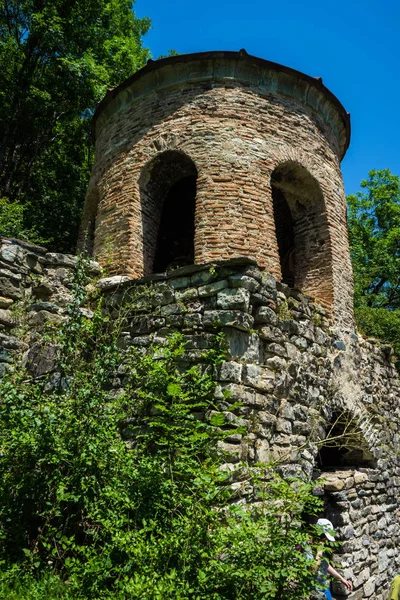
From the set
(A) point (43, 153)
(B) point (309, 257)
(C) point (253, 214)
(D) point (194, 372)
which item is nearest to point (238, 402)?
(D) point (194, 372)

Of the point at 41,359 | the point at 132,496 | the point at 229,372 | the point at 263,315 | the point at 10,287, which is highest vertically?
the point at 10,287

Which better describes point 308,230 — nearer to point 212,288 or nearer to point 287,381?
point 287,381

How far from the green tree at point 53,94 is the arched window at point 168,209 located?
3.46 metres

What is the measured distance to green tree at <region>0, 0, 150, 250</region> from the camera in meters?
11.0

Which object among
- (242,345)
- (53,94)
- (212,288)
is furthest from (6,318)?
(53,94)

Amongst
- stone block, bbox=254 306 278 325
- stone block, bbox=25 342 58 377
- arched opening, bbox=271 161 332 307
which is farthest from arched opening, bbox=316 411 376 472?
stone block, bbox=25 342 58 377

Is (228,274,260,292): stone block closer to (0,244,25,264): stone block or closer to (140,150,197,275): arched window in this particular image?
(140,150,197,275): arched window

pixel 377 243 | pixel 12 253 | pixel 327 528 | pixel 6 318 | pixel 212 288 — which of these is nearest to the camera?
pixel 327 528

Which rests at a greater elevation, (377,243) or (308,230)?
(377,243)

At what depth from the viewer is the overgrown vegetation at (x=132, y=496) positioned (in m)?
2.54

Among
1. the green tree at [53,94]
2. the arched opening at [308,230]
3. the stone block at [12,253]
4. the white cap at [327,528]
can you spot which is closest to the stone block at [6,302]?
the stone block at [12,253]

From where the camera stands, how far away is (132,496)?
300cm

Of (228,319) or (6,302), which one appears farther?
(6,302)

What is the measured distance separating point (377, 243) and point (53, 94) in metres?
12.0
